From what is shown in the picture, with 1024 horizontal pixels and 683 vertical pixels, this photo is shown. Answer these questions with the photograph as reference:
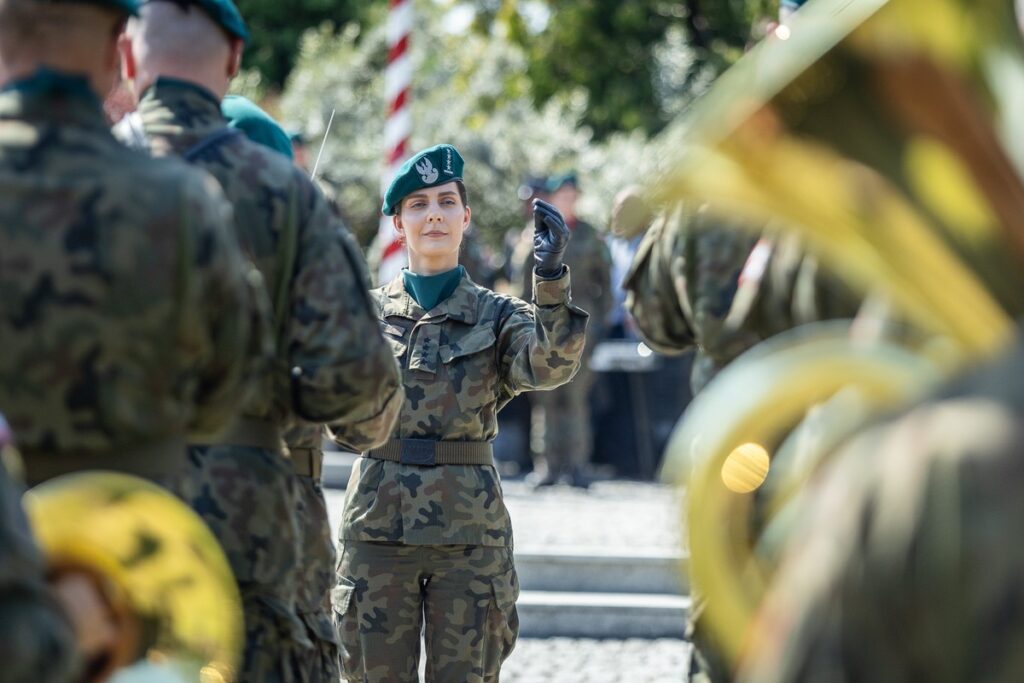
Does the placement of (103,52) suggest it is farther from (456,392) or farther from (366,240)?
(366,240)

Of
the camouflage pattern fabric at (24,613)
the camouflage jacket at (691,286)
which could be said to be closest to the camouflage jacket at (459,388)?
the camouflage jacket at (691,286)

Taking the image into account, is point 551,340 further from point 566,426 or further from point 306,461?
point 566,426

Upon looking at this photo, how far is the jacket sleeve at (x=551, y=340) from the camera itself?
5.30 m

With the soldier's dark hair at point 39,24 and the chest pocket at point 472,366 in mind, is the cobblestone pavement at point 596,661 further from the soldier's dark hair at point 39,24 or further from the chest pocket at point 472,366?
the soldier's dark hair at point 39,24

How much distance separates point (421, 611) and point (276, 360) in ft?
6.25

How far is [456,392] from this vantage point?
18.0 ft

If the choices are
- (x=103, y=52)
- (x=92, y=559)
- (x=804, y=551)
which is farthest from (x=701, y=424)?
(x=103, y=52)

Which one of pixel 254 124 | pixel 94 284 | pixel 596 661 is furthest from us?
pixel 596 661

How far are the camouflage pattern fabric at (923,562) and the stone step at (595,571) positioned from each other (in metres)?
7.77

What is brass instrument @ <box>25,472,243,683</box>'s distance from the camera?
9.10 feet

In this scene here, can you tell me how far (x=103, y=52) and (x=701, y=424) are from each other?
1528 millimetres

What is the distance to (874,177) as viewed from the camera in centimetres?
212

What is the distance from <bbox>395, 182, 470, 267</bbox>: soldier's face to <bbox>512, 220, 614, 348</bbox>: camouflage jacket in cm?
795

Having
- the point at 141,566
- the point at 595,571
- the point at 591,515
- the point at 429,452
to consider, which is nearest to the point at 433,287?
the point at 429,452
